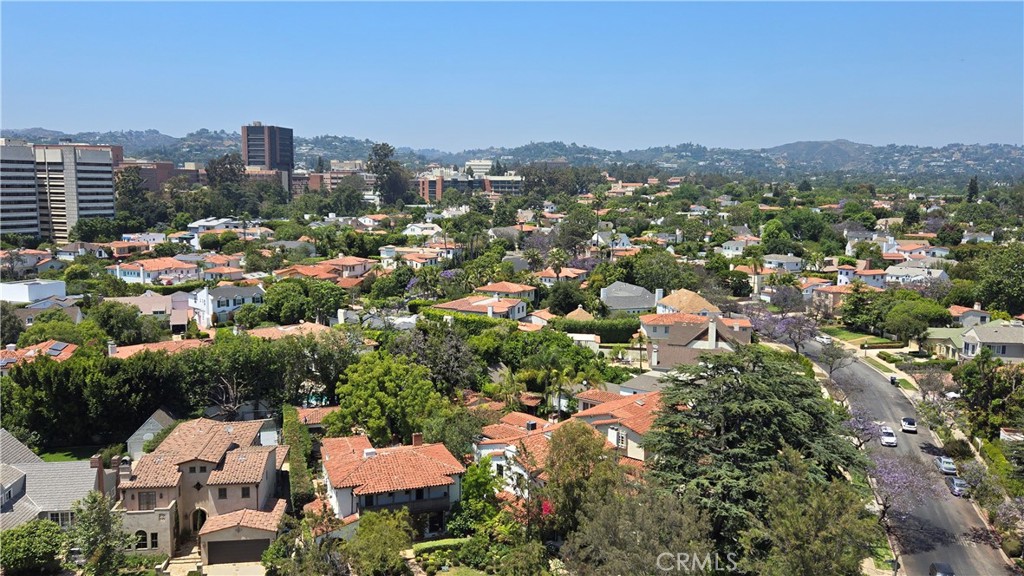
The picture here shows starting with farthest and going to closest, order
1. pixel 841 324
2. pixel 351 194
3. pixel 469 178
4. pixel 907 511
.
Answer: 1. pixel 469 178
2. pixel 351 194
3. pixel 841 324
4. pixel 907 511

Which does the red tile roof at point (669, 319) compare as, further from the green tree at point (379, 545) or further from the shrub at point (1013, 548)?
the green tree at point (379, 545)

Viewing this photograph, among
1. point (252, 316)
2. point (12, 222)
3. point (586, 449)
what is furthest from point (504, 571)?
point (12, 222)

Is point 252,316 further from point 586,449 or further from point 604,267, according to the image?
point 586,449

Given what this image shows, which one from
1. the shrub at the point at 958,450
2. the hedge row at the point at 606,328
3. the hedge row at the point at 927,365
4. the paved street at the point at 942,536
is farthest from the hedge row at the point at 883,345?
the shrub at the point at 958,450

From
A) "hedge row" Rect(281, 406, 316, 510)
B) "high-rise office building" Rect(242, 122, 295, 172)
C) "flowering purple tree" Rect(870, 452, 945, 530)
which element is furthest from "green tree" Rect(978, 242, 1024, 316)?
"high-rise office building" Rect(242, 122, 295, 172)

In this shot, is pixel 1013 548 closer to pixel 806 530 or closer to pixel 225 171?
pixel 806 530
